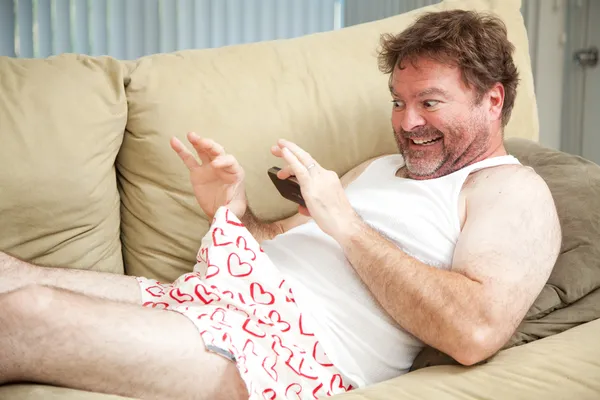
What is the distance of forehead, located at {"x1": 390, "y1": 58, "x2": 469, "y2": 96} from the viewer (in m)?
1.48

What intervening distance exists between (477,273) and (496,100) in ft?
1.54

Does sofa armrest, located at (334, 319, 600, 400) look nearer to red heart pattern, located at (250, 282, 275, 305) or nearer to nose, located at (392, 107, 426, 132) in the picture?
red heart pattern, located at (250, 282, 275, 305)

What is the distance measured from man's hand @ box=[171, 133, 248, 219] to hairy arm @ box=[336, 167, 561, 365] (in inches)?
9.9

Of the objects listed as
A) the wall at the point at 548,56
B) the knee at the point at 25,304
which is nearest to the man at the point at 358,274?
the knee at the point at 25,304

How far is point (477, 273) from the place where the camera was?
1217 millimetres

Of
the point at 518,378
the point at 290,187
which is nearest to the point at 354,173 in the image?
the point at 290,187

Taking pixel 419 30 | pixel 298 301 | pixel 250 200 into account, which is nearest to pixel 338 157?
pixel 250 200

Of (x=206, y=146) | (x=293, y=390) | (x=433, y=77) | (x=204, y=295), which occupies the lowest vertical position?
(x=293, y=390)

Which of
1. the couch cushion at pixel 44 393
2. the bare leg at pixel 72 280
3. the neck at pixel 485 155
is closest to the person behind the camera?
the couch cushion at pixel 44 393

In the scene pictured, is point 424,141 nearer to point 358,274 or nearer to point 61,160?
point 358,274

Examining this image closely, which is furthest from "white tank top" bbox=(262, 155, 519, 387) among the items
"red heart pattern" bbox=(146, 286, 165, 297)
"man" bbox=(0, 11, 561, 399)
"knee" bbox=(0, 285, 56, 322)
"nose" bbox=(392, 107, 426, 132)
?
"knee" bbox=(0, 285, 56, 322)

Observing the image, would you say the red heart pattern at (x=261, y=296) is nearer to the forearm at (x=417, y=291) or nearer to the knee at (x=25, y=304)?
the forearm at (x=417, y=291)

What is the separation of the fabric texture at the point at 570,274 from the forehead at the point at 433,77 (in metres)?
0.27

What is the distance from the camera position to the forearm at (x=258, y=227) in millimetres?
1557
